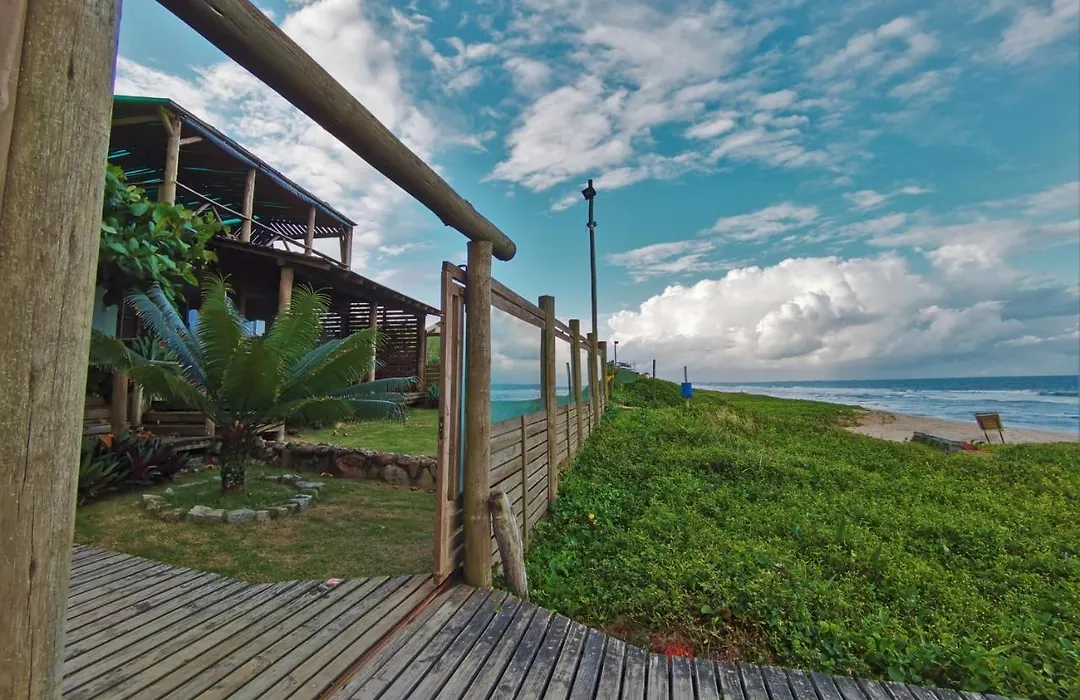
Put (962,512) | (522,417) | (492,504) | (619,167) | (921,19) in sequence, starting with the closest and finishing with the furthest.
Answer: (492,504) < (522,417) < (962,512) < (921,19) < (619,167)

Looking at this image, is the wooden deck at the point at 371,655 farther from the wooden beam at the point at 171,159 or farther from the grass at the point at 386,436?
the wooden beam at the point at 171,159

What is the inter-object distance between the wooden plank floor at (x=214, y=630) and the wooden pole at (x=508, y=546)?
56cm

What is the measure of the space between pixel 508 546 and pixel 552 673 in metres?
1.09

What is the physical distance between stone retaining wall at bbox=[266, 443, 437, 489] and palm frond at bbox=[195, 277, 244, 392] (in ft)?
7.92

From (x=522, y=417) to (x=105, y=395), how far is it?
22.0 ft

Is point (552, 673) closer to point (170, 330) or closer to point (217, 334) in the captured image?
point (217, 334)

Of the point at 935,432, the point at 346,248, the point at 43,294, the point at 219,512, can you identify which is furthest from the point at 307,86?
the point at 935,432


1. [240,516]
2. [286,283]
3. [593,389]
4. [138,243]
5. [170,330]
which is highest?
[286,283]

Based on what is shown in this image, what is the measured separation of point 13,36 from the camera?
1.14 meters

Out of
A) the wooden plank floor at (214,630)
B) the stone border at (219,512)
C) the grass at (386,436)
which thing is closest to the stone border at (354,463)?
the grass at (386,436)

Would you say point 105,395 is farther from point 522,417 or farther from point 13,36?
point 13,36

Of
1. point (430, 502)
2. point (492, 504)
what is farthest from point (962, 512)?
point (430, 502)

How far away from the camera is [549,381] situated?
233 inches

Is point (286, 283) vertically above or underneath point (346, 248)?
underneath
